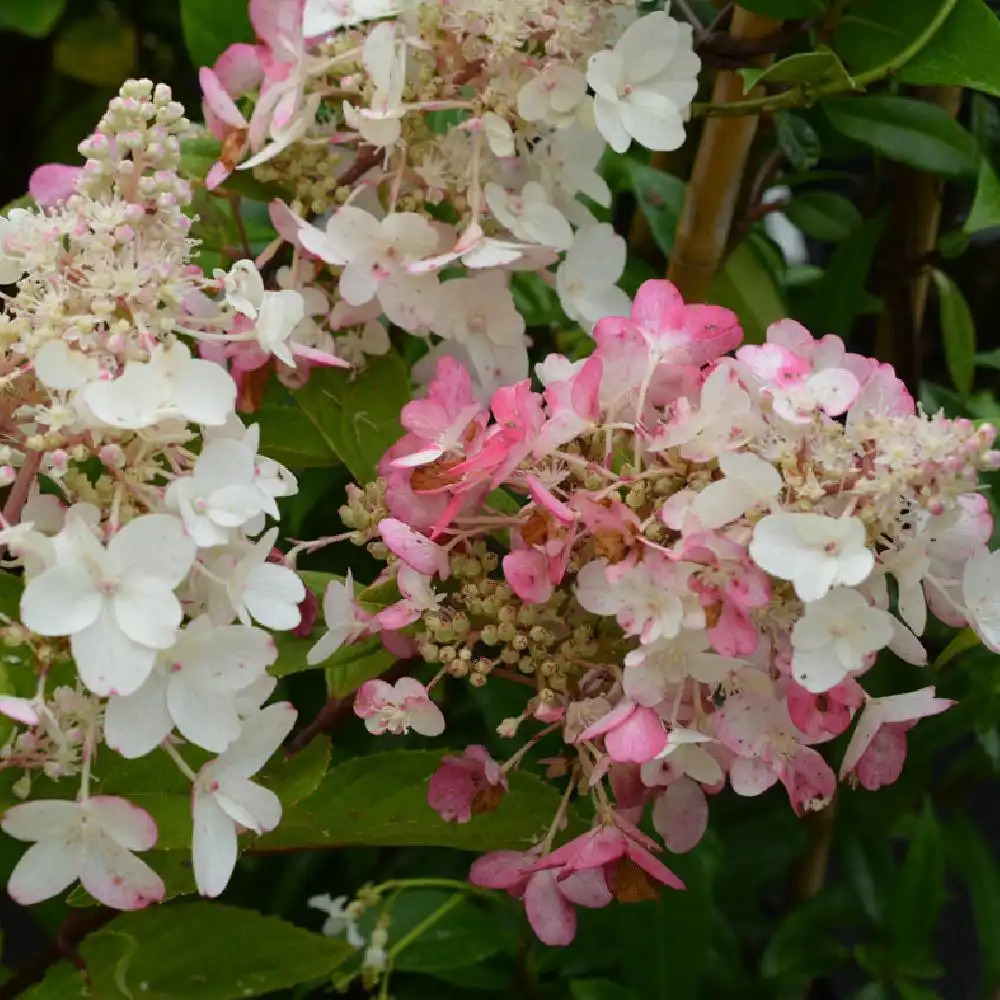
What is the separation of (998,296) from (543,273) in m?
0.85

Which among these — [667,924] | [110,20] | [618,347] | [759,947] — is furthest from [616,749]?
[110,20]

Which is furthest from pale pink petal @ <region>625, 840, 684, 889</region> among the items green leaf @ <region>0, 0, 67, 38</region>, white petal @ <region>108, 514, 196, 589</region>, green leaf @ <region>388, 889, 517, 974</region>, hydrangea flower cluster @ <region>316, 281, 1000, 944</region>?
green leaf @ <region>0, 0, 67, 38</region>

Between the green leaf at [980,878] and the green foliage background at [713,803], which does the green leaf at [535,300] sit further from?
the green leaf at [980,878]

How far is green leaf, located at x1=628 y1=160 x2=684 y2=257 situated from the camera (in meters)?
0.75

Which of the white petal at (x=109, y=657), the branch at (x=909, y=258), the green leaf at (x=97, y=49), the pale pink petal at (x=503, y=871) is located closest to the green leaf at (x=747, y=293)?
the branch at (x=909, y=258)

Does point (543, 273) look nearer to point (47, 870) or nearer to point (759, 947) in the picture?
point (47, 870)

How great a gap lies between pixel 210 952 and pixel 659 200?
460 millimetres

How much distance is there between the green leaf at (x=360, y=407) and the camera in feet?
2.12

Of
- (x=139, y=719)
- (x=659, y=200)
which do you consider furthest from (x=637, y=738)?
(x=659, y=200)

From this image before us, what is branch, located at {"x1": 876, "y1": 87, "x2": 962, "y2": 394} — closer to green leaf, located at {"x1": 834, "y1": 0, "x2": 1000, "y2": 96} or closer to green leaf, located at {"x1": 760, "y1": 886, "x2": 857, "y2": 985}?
green leaf, located at {"x1": 834, "y1": 0, "x2": 1000, "y2": 96}

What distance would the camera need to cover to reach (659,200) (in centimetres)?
76

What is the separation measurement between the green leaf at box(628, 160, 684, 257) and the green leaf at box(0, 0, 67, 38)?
467 mm

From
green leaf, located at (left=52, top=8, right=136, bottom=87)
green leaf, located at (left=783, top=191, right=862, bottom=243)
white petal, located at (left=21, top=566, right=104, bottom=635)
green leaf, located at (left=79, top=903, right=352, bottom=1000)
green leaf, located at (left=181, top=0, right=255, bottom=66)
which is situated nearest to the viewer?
white petal, located at (left=21, top=566, right=104, bottom=635)

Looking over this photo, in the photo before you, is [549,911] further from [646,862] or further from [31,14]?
[31,14]
